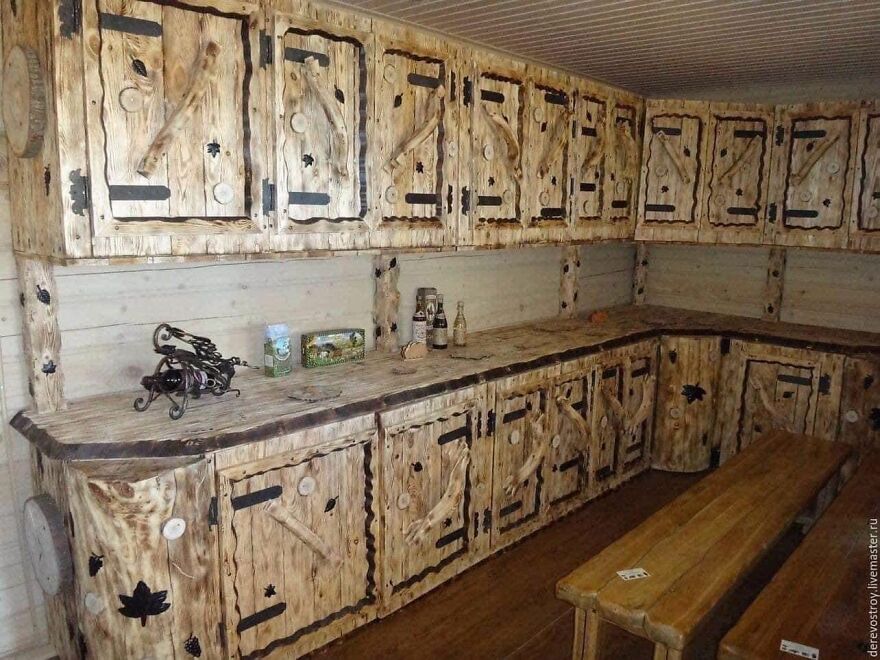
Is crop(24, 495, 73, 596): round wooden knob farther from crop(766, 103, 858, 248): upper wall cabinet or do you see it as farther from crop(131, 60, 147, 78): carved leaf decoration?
crop(766, 103, 858, 248): upper wall cabinet

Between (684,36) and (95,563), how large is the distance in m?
2.97

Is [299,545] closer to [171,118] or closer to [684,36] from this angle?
[171,118]

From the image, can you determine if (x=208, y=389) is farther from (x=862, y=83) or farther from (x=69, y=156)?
(x=862, y=83)

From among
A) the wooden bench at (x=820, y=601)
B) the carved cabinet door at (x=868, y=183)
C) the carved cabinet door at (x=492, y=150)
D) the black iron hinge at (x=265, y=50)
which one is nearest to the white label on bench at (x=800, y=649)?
the wooden bench at (x=820, y=601)

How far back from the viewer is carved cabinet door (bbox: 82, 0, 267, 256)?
183 centimetres

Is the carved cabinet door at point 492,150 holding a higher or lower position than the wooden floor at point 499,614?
higher

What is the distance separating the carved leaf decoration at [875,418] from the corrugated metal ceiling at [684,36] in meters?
1.76

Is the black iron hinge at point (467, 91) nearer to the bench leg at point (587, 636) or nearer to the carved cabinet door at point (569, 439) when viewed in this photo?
the carved cabinet door at point (569, 439)

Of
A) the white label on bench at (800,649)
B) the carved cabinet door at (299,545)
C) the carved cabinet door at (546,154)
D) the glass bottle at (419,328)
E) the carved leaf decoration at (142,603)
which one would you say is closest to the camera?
the white label on bench at (800,649)

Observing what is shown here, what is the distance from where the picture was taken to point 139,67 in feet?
6.14

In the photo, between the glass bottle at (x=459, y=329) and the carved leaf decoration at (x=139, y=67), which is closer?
the carved leaf decoration at (x=139, y=67)

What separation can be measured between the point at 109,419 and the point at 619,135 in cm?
301

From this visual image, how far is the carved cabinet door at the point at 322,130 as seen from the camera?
7.27 ft

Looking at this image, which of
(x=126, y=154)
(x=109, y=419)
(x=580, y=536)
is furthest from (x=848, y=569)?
(x=126, y=154)
